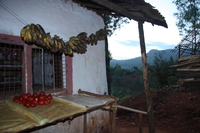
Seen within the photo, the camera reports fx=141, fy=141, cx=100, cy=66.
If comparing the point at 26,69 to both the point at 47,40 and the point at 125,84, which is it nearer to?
the point at 47,40

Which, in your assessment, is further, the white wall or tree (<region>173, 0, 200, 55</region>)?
tree (<region>173, 0, 200, 55</region>)

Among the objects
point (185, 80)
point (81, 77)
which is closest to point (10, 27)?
point (81, 77)

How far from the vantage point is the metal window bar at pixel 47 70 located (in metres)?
3.97

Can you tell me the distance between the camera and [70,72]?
414cm

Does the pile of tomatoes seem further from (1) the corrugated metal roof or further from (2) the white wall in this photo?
(1) the corrugated metal roof

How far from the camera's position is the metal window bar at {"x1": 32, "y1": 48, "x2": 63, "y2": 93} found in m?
3.97

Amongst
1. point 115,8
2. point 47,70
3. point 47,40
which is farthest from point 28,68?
point 47,70

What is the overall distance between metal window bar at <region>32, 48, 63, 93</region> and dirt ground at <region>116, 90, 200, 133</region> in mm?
3225

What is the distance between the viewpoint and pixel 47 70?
6.21 meters

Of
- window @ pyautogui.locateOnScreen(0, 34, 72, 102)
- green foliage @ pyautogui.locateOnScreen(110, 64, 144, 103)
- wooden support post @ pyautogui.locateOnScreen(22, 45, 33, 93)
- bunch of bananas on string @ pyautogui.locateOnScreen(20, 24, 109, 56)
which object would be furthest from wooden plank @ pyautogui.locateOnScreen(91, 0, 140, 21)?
green foliage @ pyautogui.locateOnScreen(110, 64, 144, 103)

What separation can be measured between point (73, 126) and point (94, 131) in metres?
0.88

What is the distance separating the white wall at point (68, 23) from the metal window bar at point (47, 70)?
485 millimetres

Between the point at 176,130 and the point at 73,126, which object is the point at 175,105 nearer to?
the point at 176,130

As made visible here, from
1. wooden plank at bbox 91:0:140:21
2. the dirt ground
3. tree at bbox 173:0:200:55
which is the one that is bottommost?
the dirt ground
